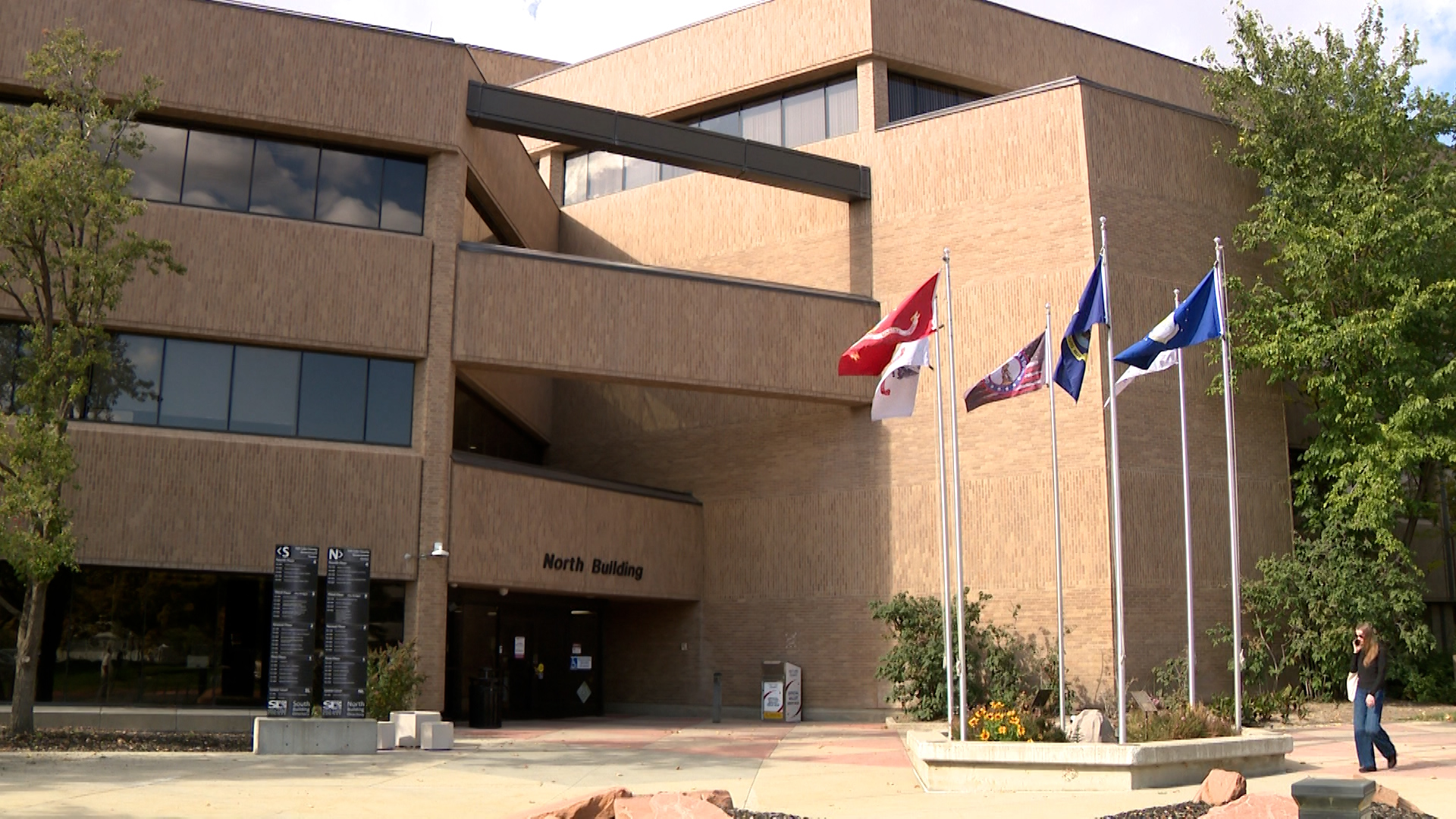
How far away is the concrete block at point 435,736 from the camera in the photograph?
65.2 feet

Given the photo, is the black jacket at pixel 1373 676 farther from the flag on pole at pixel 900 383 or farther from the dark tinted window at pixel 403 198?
the dark tinted window at pixel 403 198

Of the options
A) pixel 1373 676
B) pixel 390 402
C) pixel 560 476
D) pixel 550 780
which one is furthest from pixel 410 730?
pixel 1373 676

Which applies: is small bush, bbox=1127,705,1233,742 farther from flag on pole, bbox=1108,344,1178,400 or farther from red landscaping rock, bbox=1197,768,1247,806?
flag on pole, bbox=1108,344,1178,400

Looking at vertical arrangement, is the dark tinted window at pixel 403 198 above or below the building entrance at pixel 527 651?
above

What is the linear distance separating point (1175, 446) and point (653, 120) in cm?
1340

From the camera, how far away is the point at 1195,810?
40.2ft

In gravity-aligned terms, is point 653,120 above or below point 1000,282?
above

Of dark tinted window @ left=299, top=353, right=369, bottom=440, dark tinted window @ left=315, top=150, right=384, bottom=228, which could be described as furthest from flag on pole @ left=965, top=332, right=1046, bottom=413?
dark tinted window @ left=315, top=150, right=384, bottom=228

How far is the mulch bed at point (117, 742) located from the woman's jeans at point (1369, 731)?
15.4 m

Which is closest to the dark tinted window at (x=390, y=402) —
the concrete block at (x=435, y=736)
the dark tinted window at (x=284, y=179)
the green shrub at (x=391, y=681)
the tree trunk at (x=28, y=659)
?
the dark tinted window at (x=284, y=179)

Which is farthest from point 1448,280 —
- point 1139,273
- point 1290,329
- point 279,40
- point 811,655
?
point 279,40

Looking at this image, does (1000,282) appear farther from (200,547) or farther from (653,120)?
(200,547)

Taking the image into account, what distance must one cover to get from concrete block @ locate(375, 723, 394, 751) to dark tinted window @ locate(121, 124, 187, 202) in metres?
11.2

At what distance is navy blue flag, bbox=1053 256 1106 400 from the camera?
1727 centimetres
